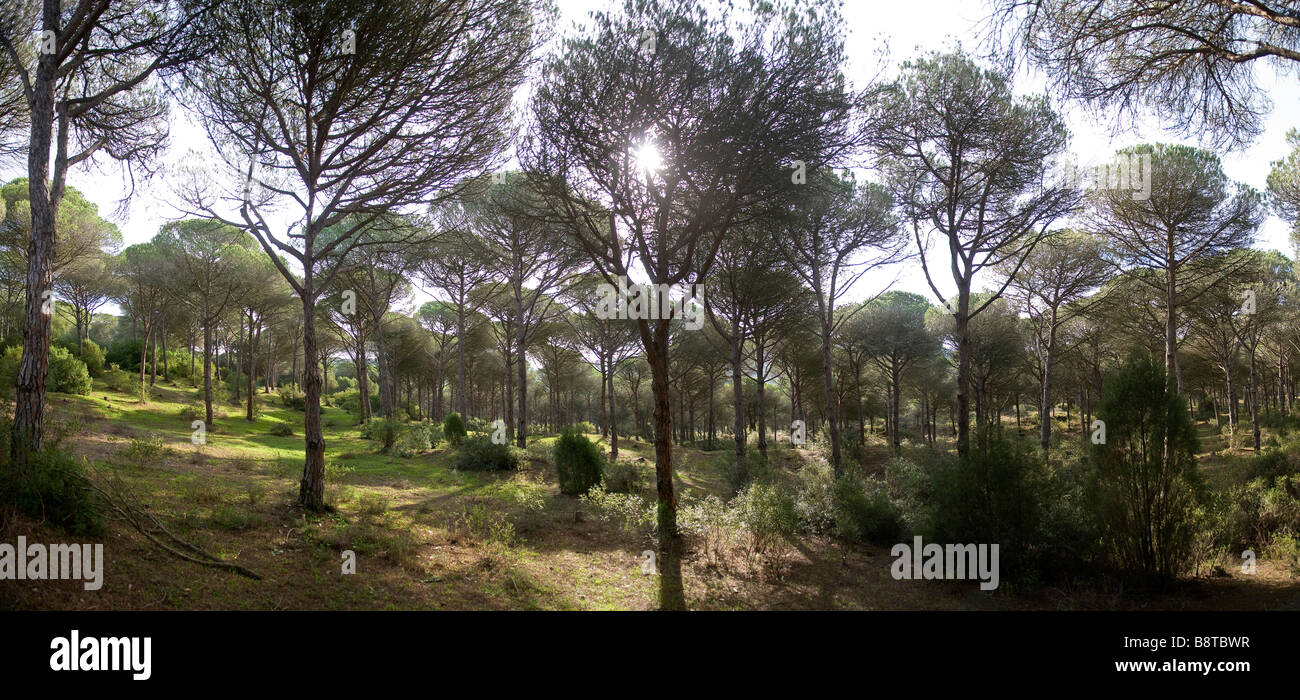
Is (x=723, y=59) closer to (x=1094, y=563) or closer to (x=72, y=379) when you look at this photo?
(x=1094, y=563)

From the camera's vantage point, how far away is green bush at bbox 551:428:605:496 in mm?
12555

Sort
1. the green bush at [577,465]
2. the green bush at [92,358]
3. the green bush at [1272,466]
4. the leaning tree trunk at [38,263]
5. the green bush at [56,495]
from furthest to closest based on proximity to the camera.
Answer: the green bush at [92,358] < the green bush at [577,465] < the green bush at [1272,466] < the leaning tree trunk at [38,263] < the green bush at [56,495]

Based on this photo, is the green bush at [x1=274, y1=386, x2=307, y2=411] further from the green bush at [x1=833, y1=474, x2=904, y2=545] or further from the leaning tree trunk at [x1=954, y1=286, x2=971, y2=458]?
the leaning tree trunk at [x1=954, y1=286, x2=971, y2=458]

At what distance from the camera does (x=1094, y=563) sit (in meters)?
6.50

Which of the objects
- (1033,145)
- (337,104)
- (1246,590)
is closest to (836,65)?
(1033,145)

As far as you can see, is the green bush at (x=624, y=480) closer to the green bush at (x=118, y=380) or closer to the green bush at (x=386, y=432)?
the green bush at (x=386, y=432)

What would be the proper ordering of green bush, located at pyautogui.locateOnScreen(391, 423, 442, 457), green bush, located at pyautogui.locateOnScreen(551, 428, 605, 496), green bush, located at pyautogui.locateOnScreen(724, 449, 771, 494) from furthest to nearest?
green bush, located at pyautogui.locateOnScreen(391, 423, 442, 457) → green bush, located at pyautogui.locateOnScreen(724, 449, 771, 494) → green bush, located at pyautogui.locateOnScreen(551, 428, 605, 496)

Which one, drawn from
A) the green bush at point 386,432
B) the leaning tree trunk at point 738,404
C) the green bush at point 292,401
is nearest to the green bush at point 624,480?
the leaning tree trunk at point 738,404

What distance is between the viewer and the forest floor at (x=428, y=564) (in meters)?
4.62

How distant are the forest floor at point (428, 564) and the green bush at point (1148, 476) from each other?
0.52m

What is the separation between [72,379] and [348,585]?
23031 mm

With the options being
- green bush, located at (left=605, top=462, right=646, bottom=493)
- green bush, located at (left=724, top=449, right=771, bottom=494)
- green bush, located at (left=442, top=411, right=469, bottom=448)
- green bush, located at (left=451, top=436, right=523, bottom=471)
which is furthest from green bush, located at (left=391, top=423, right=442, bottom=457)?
green bush, located at (left=724, top=449, right=771, bottom=494)

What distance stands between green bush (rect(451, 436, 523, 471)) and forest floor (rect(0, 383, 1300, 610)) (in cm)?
375

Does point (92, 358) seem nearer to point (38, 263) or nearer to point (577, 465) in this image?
point (38, 263)
